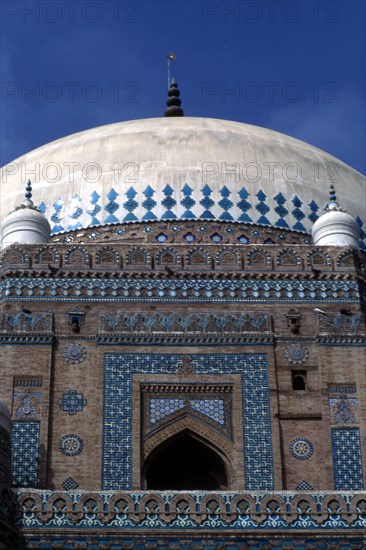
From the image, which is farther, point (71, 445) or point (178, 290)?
point (178, 290)

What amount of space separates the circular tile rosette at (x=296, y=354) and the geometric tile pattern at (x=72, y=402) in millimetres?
2298

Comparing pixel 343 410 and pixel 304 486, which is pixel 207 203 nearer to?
pixel 343 410

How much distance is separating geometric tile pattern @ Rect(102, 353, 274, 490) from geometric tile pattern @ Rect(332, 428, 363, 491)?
0.68m

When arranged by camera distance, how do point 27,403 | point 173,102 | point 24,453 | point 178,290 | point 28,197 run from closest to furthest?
point 24,453, point 27,403, point 178,290, point 28,197, point 173,102

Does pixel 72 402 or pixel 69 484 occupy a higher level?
pixel 72 402

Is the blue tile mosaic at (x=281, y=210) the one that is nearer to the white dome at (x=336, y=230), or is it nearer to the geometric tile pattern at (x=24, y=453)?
the white dome at (x=336, y=230)

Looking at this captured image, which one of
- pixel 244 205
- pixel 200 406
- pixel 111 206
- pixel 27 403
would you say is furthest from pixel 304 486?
pixel 111 206

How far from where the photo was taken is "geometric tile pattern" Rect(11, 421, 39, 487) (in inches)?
565

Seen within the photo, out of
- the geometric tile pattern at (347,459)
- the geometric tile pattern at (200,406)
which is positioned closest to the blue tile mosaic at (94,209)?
the geometric tile pattern at (200,406)

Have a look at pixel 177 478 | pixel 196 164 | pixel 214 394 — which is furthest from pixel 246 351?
pixel 196 164

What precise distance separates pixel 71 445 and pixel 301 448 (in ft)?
7.93

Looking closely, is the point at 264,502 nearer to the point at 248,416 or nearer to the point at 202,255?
the point at 248,416

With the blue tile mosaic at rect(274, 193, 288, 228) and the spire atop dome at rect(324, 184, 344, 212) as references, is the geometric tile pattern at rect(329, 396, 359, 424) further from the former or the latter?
the blue tile mosaic at rect(274, 193, 288, 228)

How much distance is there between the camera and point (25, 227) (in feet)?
54.7
